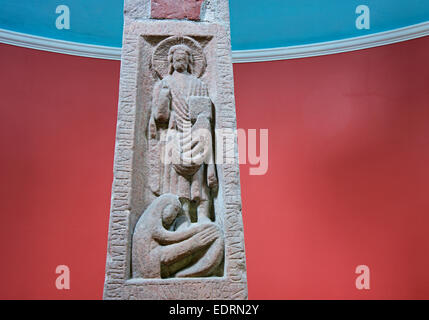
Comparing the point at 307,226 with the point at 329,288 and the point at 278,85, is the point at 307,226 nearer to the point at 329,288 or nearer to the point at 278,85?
the point at 329,288

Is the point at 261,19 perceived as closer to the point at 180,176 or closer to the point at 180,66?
the point at 180,66

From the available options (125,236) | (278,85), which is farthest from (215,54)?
(278,85)

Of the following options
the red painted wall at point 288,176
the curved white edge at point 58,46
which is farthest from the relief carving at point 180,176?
the curved white edge at point 58,46

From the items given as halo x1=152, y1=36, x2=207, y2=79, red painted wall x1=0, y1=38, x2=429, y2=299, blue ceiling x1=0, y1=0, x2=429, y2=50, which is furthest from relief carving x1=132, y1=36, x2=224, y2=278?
blue ceiling x1=0, y1=0, x2=429, y2=50

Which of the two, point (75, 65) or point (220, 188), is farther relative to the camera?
point (75, 65)

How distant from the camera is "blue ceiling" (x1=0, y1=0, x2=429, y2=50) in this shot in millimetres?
4234

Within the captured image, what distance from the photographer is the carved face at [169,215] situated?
2412mm

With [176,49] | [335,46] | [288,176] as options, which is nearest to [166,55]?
[176,49]

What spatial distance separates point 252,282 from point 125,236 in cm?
222

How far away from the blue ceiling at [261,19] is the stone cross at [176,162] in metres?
1.89

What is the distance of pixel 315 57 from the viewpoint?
4582 mm

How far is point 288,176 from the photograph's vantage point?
14.4ft

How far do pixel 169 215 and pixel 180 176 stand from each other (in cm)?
27

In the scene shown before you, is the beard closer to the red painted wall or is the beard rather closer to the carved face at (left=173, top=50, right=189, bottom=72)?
the carved face at (left=173, top=50, right=189, bottom=72)
